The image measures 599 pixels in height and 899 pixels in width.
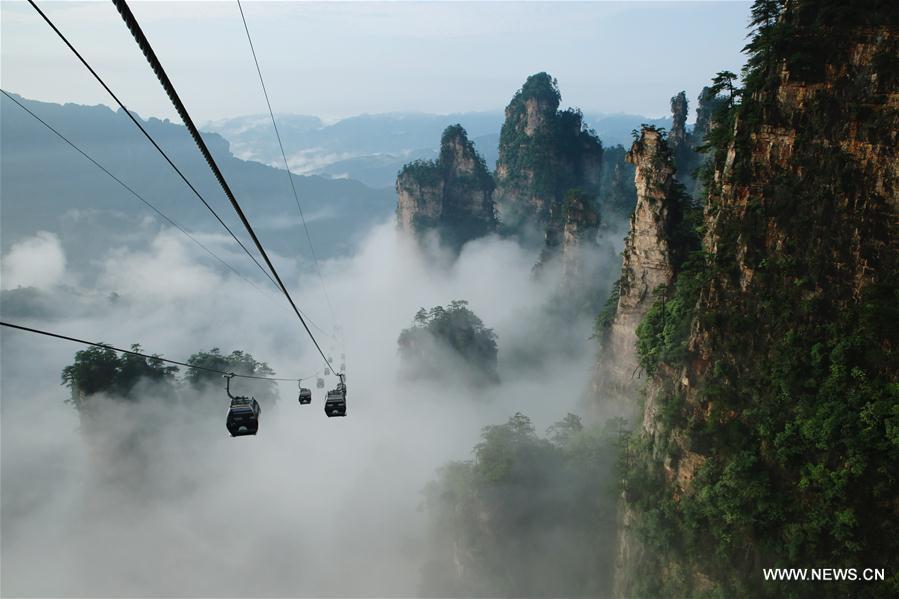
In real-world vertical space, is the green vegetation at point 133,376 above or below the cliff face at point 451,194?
below

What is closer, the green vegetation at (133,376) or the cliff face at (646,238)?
the cliff face at (646,238)

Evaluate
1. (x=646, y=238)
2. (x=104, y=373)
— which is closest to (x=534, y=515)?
(x=646, y=238)

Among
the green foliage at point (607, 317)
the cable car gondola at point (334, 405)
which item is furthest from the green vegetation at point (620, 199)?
the cable car gondola at point (334, 405)

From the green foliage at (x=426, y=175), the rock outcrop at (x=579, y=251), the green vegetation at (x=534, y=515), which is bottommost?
the green vegetation at (x=534, y=515)

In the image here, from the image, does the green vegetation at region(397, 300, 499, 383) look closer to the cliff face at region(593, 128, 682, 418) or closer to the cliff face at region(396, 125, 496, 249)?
the cliff face at region(396, 125, 496, 249)

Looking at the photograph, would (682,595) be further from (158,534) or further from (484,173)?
(484,173)

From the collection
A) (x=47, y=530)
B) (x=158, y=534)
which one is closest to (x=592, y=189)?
(x=158, y=534)

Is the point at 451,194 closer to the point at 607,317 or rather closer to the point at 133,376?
the point at 133,376

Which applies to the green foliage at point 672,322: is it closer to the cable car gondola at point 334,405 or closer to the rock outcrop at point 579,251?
the cable car gondola at point 334,405
